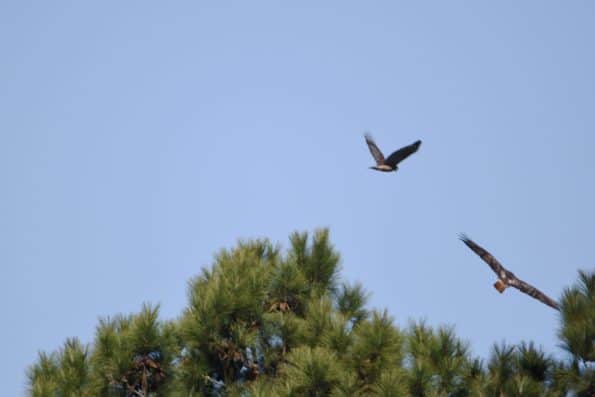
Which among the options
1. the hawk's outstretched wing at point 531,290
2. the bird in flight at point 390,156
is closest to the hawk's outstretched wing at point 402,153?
the bird in flight at point 390,156

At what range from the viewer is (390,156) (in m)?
24.4

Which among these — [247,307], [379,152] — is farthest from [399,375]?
[379,152]

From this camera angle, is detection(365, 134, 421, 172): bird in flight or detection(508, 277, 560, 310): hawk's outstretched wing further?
detection(365, 134, 421, 172): bird in flight

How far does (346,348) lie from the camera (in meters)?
21.6

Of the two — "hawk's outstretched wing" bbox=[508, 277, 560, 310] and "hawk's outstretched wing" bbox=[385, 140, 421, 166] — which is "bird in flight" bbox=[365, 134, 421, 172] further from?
"hawk's outstretched wing" bbox=[508, 277, 560, 310]

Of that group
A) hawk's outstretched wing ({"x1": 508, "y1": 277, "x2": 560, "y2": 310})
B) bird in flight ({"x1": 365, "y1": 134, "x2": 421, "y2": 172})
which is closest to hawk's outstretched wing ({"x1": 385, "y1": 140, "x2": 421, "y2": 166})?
bird in flight ({"x1": 365, "y1": 134, "x2": 421, "y2": 172})

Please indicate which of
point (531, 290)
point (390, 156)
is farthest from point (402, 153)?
point (531, 290)

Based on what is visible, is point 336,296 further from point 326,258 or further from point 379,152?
point 379,152

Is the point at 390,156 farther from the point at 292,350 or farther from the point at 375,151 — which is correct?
the point at 292,350

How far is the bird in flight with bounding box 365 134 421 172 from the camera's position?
954 inches

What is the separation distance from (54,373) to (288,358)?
267 centimetres

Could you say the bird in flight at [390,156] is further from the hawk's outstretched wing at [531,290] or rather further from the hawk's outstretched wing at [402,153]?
the hawk's outstretched wing at [531,290]

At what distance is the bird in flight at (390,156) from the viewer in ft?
79.5

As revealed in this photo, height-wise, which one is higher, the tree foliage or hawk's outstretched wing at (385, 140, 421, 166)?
hawk's outstretched wing at (385, 140, 421, 166)
